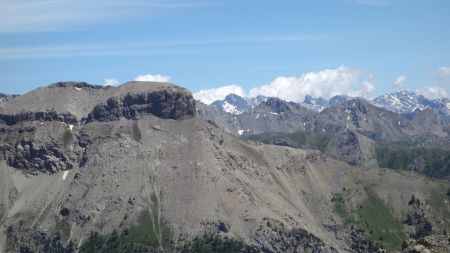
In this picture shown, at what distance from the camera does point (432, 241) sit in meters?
97.1

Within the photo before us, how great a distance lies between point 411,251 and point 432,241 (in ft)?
22.9

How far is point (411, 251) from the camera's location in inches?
3610
